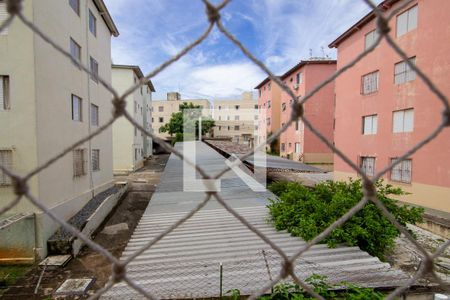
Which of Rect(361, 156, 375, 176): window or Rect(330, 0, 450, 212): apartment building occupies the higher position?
Rect(330, 0, 450, 212): apartment building

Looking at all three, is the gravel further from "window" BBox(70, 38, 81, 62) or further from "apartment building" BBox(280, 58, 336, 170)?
"apartment building" BBox(280, 58, 336, 170)

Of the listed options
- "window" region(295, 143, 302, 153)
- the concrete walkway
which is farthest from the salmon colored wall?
the concrete walkway

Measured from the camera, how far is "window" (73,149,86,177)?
28.3ft

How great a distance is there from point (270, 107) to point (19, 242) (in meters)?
23.2

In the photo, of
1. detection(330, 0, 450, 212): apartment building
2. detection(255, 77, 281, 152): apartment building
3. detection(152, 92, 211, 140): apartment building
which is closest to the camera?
detection(330, 0, 450, 212): apartment building

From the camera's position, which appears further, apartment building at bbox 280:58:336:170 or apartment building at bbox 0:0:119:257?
apartment building at bbox 280:58:336:170

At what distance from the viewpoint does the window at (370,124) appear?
36.7 ft

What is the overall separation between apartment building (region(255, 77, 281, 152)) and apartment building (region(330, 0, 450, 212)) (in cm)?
1238

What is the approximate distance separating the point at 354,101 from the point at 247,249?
1121 centimetres

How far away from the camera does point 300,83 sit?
2011 cm

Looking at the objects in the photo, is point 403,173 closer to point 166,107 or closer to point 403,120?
point 403,120

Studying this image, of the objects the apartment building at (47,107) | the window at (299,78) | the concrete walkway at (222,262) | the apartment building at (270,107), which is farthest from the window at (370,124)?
the apartment building at (270,107)

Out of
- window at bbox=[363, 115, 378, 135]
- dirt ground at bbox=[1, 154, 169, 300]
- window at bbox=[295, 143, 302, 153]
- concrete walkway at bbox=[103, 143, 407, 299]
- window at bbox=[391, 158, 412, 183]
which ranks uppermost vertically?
window at bbox=[363, 115, 378, 135]

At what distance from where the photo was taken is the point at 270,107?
26375mm
